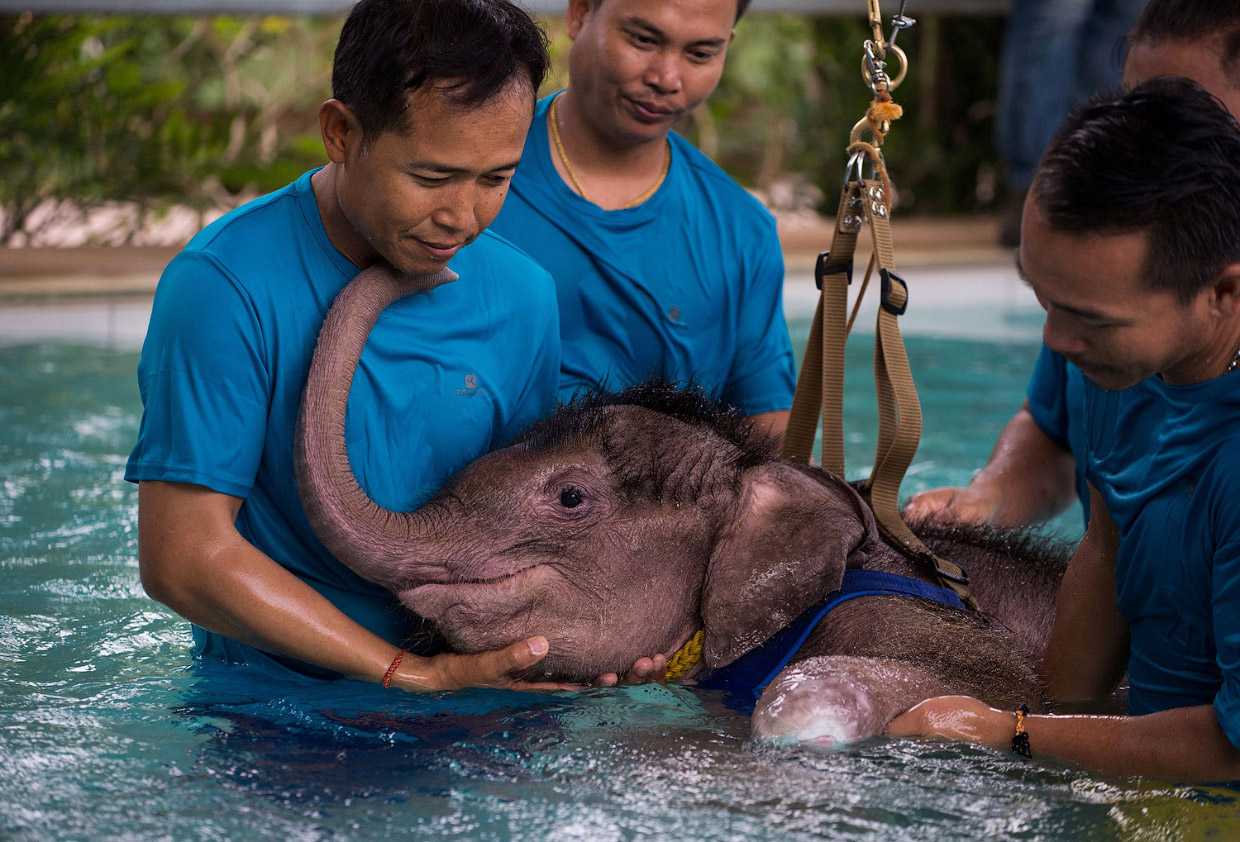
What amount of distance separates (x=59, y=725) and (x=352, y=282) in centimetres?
130

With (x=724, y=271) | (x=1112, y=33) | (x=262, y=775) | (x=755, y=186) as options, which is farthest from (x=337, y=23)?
(x=262, y=775)

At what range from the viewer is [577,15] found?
4965 mm

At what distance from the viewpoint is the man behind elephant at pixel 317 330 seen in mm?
3309

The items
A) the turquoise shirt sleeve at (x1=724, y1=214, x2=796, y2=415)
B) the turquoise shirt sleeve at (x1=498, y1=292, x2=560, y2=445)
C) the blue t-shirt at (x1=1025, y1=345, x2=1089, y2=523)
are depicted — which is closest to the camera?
the turquoise shirt sleeve at (x1=498, y1=292, x2=560, y2=445)

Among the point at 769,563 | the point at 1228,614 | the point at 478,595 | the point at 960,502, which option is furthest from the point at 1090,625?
the point at 478,595

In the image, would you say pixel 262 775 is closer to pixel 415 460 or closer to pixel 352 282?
pixel 415 460

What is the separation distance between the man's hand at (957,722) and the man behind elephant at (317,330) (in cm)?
90

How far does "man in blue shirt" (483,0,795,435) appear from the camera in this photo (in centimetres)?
466

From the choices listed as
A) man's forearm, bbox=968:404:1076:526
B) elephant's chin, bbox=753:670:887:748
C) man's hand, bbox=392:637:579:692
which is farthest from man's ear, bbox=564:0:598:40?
elephant's chin, bbox=753:670:887:748

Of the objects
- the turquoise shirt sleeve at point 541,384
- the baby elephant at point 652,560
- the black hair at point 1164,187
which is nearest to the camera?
the black hair at point 1164,187

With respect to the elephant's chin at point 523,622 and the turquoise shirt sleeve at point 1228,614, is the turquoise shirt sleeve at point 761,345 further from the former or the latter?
the turquoise shirt sleeve at point 1228,614

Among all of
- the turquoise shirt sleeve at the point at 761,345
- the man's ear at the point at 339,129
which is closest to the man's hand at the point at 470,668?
the man's ear at the point at 339,129

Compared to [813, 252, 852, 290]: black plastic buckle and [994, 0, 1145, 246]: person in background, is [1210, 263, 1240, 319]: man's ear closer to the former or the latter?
[813, 252, 852, 290]: black plastic buckle

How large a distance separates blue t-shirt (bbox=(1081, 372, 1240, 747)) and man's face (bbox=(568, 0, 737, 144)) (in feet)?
5.85
